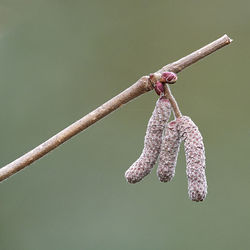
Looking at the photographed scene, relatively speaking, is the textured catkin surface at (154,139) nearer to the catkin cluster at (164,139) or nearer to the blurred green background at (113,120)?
the catkin cluster at (164,139)

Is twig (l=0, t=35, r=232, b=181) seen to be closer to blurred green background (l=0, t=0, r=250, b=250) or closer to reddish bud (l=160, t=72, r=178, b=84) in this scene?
reddish bud (l=160, t=72, r=178, b=84)

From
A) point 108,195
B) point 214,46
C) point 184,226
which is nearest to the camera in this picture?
point 214,46

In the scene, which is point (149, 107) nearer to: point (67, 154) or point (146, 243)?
point (67, 154)

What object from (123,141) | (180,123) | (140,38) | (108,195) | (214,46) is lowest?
(180,123)

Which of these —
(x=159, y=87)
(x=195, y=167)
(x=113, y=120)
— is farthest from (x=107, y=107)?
(x=113, y=120)

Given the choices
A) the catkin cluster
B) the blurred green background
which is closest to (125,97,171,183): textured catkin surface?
the catkin cluster

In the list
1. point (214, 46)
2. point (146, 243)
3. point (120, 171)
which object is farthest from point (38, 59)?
point (214, 46)
